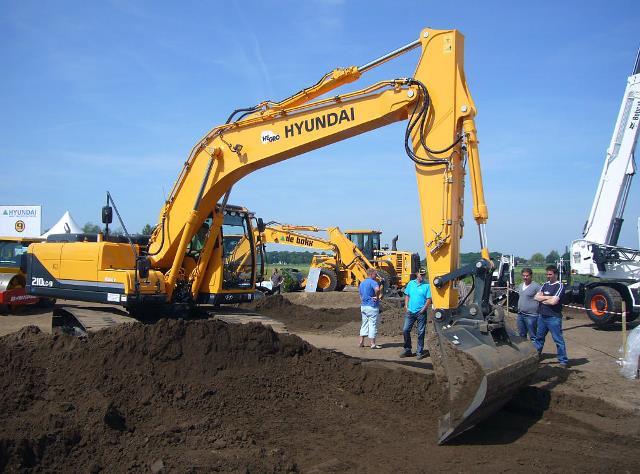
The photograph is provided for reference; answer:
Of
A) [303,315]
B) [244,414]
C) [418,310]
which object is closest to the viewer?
[244,414]

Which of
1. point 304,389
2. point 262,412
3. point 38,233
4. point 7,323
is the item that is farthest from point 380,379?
point 38,233

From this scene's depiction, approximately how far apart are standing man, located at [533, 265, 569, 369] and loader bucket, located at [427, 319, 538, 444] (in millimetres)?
3174

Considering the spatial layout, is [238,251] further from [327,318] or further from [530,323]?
[327,318]

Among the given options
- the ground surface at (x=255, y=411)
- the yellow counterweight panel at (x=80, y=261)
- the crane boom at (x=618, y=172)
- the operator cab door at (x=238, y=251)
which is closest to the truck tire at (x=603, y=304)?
the crane boom at (x=618, y=172)

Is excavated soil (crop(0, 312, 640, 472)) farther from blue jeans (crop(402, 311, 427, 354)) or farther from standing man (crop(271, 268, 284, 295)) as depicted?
standing man (crop(271, 268, 284, 295))

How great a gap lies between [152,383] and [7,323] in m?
10.5

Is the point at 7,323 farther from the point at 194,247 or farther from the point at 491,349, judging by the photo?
the point at 491,349

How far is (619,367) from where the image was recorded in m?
9.86

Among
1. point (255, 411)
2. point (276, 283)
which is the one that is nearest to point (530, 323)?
point (255, 411)

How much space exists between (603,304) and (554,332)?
261 inches

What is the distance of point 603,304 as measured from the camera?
15.2 m

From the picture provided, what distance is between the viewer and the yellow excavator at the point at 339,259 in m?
23.5

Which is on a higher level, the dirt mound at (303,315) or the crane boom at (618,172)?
the crane boom at (618,172)

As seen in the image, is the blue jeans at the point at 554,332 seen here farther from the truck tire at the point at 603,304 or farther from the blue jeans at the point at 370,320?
the truck tire at the point at 603,304
